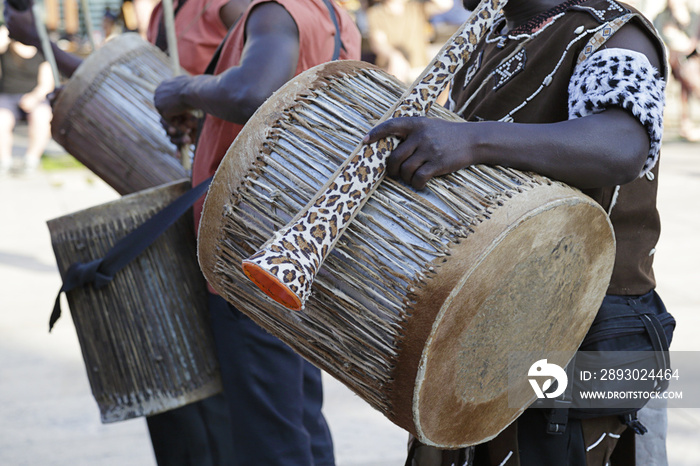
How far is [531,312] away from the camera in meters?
1.36

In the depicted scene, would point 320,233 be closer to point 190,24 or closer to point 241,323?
point 241,323

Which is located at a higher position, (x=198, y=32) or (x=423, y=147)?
(x=423, y=147)

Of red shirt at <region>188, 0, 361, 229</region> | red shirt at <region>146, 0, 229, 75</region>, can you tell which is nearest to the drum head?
red shirt at <region>188, 0, 361, 229</region>

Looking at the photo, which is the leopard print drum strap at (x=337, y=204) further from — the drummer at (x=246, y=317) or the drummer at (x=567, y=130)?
the drummer at (x=246, y=317)

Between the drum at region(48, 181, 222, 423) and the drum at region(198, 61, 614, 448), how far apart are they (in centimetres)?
75

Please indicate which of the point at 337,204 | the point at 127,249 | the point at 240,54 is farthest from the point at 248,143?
the point at 127,249

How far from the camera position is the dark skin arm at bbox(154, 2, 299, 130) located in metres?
1.91

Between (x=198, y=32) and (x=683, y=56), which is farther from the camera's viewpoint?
(x=683, y=56)

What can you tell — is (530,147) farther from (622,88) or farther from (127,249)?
(127,249)

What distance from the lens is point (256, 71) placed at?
191 centimetres

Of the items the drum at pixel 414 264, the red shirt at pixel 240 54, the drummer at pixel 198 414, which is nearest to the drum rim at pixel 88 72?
the drummer at pixel 198 414

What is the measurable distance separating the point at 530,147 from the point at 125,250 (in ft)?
4.15

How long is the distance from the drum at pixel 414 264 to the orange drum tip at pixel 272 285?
0.14 meters

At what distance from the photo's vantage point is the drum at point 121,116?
2449 mm
